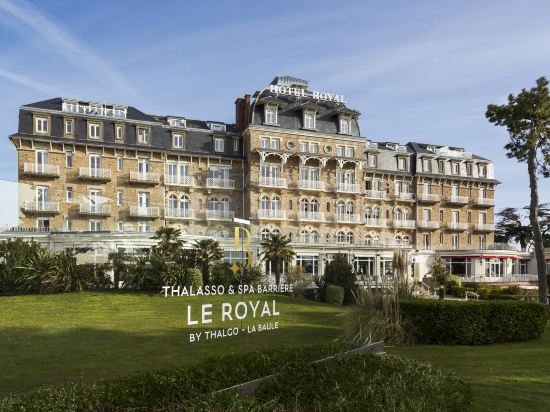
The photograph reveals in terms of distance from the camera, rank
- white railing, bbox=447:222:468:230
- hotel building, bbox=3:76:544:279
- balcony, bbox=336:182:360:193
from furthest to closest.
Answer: white railing, bbox=447:222:468:230
balcony, bbox=336:182:360:193
hotel building, bbox=3:76:544:279

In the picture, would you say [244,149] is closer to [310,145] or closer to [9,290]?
[310,145]

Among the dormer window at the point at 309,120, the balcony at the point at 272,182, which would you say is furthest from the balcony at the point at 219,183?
the dormer window at the point at 309,120

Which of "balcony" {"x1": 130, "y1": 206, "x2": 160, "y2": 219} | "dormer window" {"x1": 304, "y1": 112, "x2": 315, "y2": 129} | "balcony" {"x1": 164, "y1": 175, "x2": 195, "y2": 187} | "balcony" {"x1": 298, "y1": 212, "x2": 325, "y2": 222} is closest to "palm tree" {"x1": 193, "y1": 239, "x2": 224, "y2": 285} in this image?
"balcony" {"x1": 130, "y1": 206, "x2": 160, "y2": 219}

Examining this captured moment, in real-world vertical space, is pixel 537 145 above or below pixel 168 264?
above

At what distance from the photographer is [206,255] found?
2484 cm

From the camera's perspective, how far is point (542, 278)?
23672mm

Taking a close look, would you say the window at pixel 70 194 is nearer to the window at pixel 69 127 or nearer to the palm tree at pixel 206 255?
the window at pixel 69 127

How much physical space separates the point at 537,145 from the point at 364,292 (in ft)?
60.2

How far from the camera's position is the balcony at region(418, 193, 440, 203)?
4722 centimetres

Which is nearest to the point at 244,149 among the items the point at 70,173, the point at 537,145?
the point at 70,173

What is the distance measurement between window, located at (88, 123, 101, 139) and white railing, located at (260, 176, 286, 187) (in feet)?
44.4

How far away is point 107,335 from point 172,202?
2547cm

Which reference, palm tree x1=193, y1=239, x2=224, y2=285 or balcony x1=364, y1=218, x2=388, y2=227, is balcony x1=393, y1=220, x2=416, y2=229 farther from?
palm tree x1=193, y1=239, x2=224, y2=285

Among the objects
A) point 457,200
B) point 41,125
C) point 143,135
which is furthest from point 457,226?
point 41,125
